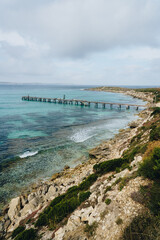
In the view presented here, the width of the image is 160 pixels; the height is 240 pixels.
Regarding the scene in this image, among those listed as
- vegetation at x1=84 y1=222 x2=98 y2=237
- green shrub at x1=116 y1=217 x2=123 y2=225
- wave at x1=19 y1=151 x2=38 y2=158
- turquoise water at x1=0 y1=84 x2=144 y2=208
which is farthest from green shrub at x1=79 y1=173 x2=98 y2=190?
wave at x1=19 y1=151 x2=38 y2=158

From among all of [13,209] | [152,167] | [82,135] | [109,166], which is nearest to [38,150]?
[82,135]

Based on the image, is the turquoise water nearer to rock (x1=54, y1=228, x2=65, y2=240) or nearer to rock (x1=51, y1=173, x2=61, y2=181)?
rock (x1=51, y1=173, x2=61, y2=181)

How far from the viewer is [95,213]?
23.0 feet

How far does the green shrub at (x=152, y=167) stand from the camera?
24.0 feet

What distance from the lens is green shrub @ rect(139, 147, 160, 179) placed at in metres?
7.30

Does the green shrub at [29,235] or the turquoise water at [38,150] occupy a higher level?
the green shrub at [29,235]

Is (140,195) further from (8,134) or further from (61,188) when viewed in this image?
(8,134)

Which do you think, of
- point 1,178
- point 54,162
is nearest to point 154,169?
point 54,162

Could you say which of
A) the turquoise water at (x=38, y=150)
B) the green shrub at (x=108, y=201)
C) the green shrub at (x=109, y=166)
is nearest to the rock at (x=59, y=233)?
the green shrub at (x=108, y=201)

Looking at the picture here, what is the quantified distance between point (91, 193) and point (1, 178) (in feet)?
43.6

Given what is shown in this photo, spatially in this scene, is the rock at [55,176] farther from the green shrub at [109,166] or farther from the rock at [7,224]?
the green shrub at [109,166]

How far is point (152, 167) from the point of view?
7.67 meters

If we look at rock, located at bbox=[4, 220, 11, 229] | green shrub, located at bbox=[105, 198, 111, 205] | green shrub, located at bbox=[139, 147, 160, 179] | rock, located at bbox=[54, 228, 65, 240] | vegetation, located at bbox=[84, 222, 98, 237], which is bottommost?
rock, located at bbox=[4, 220, 11, 229]

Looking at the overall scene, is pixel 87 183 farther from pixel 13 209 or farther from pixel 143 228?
pixel 13 209
